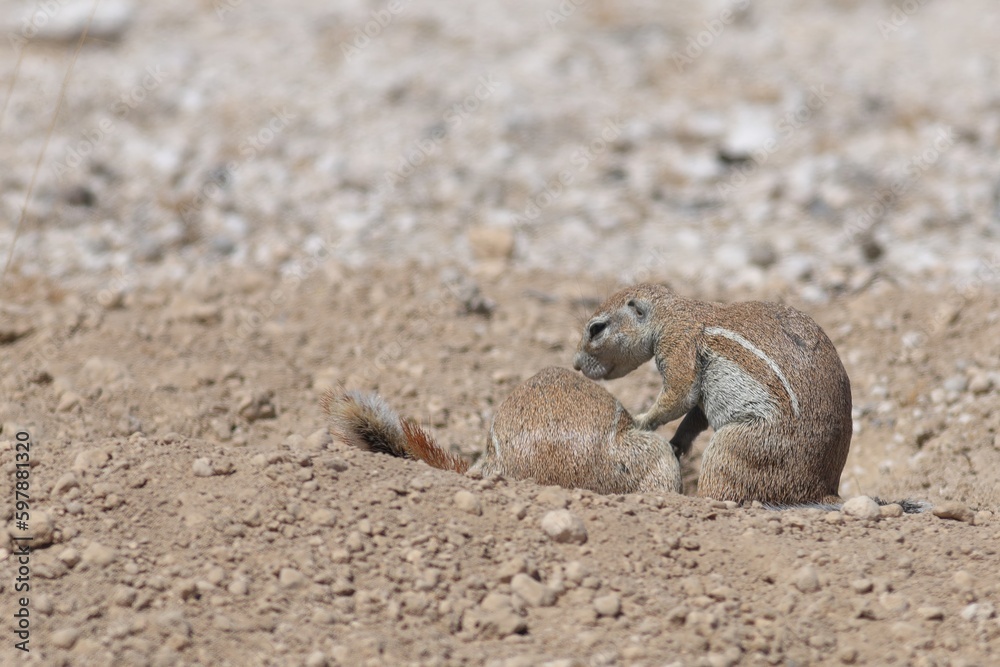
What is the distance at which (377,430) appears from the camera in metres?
4.57

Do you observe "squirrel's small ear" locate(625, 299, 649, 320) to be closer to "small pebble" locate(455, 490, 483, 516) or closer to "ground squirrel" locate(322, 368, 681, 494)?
"ground squirrel" locate(322, 368, 681, 494)

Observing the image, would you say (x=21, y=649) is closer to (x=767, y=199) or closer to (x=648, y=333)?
(x=648, y=333)

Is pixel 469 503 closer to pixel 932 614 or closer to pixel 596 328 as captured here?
pixel 596 328

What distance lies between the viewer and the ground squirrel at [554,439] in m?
4.43

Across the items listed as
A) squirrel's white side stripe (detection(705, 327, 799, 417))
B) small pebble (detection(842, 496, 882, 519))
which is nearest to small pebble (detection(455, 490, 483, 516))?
squirrel's white side stripe (detection(705, 327, 799, 417))

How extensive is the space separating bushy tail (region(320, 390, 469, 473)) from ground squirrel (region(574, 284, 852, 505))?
2.83 feet

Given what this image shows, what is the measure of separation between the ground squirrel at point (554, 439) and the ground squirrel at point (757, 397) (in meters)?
0.16

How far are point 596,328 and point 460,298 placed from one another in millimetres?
2511

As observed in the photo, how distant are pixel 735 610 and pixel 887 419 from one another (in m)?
2.87

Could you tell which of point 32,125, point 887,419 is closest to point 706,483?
point 887,419

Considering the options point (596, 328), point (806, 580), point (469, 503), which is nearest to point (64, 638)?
point (469, 503)

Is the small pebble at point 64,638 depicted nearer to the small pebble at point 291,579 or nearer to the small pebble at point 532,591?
the small pebble at point 291,579

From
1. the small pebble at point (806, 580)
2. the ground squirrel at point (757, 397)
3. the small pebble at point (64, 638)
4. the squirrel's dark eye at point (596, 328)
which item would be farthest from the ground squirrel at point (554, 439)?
the small pebble at point (64, 638)

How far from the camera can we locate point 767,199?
867 cm
